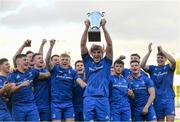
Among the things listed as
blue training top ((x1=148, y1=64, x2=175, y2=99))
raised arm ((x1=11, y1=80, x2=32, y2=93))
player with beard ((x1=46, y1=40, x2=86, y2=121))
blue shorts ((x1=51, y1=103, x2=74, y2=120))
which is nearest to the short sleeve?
blue training top ((x1=148, y1=64, x2=175, y2=99))

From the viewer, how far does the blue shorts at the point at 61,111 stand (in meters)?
10.7

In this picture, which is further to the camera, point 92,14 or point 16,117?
point 16,117

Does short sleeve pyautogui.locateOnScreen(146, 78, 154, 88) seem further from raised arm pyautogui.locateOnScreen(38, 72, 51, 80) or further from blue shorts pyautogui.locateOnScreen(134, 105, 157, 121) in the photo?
raised arm pyautogui.locateOnScreen(38, 72, 51, 80)

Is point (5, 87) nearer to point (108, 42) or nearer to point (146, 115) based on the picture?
point (108, 42)

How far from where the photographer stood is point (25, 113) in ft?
32.8

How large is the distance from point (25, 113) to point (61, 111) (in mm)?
1053

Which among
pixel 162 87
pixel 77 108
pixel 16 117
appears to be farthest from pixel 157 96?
pixel 16 117

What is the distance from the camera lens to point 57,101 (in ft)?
35.1

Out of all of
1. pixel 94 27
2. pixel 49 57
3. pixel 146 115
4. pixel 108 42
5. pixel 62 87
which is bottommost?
pixel 146 115

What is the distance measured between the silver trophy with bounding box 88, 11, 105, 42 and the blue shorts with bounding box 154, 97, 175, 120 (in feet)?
10.8

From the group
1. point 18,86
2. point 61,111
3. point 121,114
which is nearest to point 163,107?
point 121,114

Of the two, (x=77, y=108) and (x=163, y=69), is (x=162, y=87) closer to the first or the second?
(x=163, y=69)

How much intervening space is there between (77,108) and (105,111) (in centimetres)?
192

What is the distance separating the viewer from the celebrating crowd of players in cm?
927
